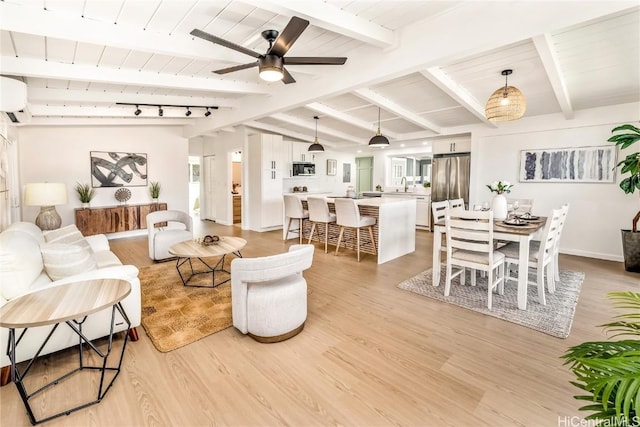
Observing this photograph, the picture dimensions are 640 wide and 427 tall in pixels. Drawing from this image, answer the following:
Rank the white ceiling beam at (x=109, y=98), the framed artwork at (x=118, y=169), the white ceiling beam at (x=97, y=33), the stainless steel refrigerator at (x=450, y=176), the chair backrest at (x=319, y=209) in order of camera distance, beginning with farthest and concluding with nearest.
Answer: the stainless steel refrigerator at (x=450, y=176), the framed artwork at (x=118, y=169), the chair backrest at (x=319, y=209), the white ceiling beam at (x=109, y=98), the white ceiling beam at (x=97, y=33)

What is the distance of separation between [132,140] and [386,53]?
6.14 meters

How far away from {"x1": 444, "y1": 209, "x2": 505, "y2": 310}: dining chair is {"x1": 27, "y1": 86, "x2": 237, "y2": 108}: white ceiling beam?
4.48 meters

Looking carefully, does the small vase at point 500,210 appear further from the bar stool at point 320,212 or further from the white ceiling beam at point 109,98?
the white ceiling beam at point 109,98

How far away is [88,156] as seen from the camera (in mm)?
6316

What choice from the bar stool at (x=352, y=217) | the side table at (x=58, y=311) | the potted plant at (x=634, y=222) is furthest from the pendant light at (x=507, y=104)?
the side table at (x=58, y=311)

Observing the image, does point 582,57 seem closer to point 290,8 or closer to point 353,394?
point 290,8

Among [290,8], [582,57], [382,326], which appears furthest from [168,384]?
[582,57]

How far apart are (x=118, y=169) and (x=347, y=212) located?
17.5ft

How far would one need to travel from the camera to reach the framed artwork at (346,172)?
987cm

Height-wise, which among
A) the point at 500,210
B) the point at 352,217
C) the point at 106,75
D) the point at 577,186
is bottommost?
the point at 352,217

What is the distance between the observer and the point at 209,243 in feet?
12.0

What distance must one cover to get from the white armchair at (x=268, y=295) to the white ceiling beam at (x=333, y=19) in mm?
1790

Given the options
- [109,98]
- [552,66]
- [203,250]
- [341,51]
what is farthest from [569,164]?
[109,98]

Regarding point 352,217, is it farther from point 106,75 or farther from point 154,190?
point 154,190
